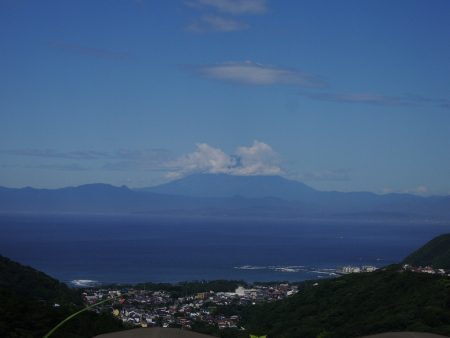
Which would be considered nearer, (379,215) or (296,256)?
(296,256)

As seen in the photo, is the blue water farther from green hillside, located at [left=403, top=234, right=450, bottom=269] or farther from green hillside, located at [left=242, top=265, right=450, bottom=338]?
green hillside, located at [left=242, top=265, right=450, bottom=338]

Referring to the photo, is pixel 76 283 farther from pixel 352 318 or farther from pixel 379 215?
pixel 379 215

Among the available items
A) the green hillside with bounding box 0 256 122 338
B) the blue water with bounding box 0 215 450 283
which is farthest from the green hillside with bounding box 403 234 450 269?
the green hillside with bounding box 0 256 122 338

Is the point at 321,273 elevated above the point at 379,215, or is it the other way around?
the point at 379,215

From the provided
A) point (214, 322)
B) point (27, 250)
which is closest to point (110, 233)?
point (27, 250)

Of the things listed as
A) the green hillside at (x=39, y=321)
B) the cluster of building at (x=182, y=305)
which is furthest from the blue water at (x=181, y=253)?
the green hillside at (x=39, y=321)

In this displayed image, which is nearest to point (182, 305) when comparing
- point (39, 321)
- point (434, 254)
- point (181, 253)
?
point (39, 321)
